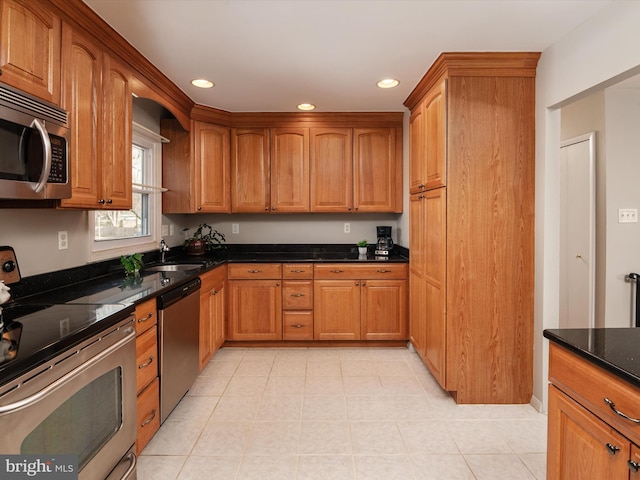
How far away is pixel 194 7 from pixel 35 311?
1.65m

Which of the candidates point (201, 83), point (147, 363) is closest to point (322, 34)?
point (201, 83)

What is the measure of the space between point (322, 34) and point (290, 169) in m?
1.80

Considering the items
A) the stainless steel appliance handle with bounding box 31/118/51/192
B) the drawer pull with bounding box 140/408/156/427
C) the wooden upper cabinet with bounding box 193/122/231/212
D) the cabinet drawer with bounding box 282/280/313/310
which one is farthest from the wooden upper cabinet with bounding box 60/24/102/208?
the cabinet drawer with bounding box 282/280/313/310

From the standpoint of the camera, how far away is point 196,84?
3000mm

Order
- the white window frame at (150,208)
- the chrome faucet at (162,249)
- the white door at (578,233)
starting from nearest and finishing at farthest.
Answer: the white window frame at (150,208), the white door at (578,233), the chrome faucet at (162,249)

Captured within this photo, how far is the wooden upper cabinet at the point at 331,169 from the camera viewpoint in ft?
12.7

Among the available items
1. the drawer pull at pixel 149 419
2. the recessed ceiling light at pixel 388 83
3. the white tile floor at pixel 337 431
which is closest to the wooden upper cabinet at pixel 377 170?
the recessed ceiling light at pixel 388 83

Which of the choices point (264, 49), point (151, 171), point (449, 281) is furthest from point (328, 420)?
point (151, 171)

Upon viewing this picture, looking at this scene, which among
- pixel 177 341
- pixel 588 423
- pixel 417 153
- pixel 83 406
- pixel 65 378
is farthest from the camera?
pixel 417 153

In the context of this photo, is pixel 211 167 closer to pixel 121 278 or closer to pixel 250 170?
pixel 250 170

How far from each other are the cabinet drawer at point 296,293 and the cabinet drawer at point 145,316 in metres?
1.66

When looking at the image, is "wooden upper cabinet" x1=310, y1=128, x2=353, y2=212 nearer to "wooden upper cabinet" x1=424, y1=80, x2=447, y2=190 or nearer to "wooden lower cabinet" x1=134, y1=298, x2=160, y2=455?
"wooden upper cabinet" x1=424, y1=80, x2=447, y2=190

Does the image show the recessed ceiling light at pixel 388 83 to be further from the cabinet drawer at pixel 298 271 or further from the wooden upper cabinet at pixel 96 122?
the wooden upper cabinet at pixel 96 122

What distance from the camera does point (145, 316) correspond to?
Result: 6.40 feet
